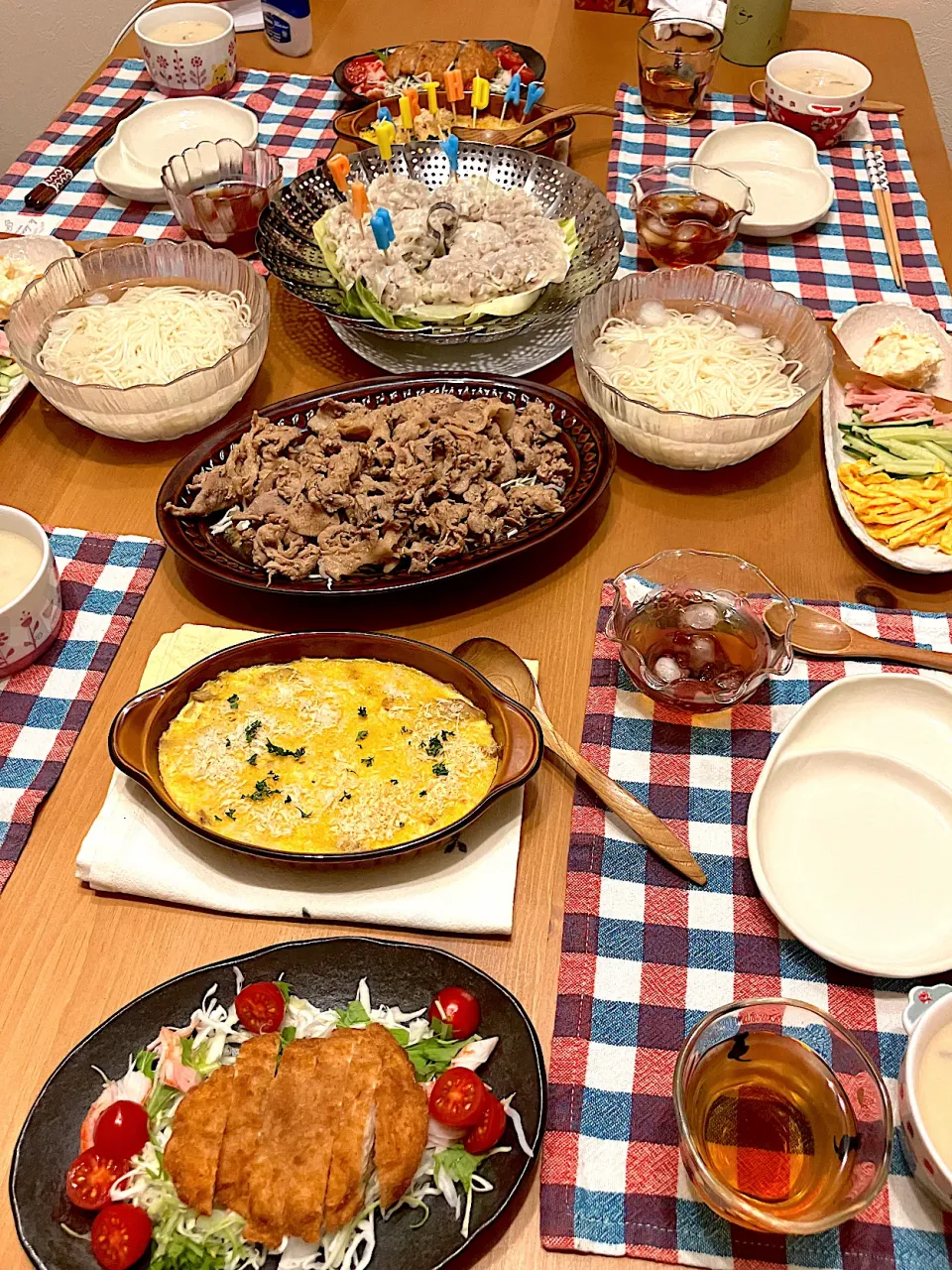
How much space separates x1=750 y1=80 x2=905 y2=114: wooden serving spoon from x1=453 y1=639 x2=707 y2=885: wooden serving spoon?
8.50 ft

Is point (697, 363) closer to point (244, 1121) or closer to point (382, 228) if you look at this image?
point (382, 228)

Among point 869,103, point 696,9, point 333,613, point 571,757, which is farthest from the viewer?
point 696,9

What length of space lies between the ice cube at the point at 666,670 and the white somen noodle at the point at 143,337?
48.0 inches

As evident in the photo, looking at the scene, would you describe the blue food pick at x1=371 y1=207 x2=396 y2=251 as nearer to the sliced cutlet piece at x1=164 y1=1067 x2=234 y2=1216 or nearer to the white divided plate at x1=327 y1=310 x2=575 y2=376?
the white divided plate at x1=327 y1=310 x2=575 y2=376

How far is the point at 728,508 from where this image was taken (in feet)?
7.36

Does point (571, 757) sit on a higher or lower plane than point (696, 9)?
lower

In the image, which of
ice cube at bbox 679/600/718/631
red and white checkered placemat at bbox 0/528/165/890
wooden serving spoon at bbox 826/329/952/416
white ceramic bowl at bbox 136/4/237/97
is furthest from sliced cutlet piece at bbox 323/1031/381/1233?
white ceramic bowl at bbox 136/4/237/97

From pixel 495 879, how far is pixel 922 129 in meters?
3.17

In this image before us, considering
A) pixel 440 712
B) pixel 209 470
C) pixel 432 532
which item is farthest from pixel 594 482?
pixel 209 470

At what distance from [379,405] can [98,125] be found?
6.35ft

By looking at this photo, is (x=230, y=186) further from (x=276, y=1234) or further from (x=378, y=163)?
(x=276, y=1234)

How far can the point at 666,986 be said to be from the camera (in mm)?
1476

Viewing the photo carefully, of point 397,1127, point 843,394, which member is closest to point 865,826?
point 397,1127

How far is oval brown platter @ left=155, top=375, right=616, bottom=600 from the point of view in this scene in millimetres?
1896
